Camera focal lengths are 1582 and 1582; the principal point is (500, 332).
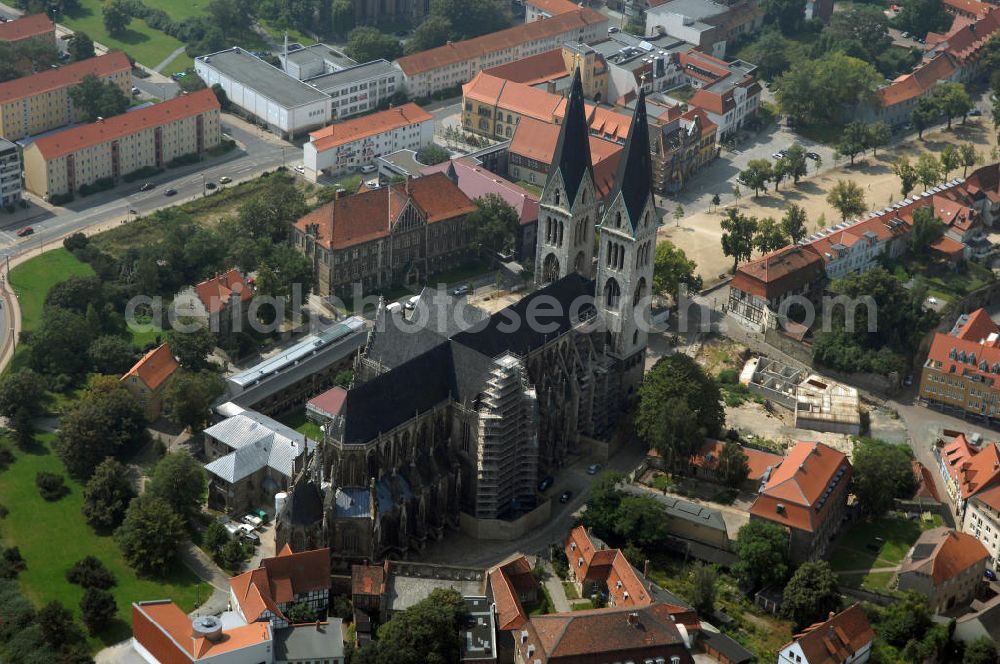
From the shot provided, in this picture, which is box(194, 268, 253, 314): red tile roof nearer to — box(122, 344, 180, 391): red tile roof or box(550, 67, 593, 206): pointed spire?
box(122, 344, 180, 391): red tile roof

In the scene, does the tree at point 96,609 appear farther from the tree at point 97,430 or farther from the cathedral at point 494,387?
the tree at point 97,430

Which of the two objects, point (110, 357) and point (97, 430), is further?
point (110, 357)

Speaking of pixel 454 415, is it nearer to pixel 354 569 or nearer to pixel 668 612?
pixel 354 569

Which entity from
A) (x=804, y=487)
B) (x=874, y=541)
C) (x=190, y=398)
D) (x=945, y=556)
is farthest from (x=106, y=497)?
(x=945, y=556)

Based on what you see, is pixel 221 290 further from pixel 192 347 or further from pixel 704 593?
pixel 704 593

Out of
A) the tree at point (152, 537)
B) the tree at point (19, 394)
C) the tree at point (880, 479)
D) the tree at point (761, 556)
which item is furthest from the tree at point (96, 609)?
the tree at point (880, 479)

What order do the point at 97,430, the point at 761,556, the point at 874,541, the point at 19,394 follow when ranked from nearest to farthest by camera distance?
the point at 761,556 → the point at 874,541 → the point at 97,430 → the point at 19,394
